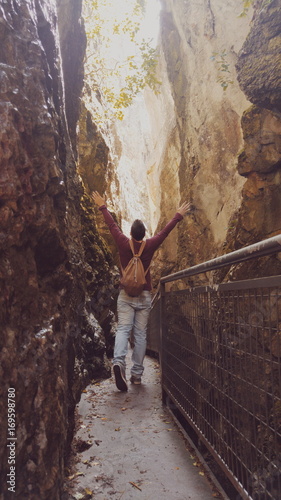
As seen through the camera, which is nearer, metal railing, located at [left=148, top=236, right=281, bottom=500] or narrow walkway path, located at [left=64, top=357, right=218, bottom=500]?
metal railing, located at [left=148, top=236, right=281, bottom=500]

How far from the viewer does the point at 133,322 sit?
16.3ft

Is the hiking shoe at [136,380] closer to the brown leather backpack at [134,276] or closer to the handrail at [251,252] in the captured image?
the brown leather backpack at [134,276]

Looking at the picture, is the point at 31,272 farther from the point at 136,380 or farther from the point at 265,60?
the point at 265,60

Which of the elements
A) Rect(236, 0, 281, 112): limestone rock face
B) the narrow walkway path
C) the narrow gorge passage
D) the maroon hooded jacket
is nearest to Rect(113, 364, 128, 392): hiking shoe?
the narrow walkway path

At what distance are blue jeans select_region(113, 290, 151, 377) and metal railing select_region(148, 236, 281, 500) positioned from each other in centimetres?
148

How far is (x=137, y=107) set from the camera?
55.2 metres

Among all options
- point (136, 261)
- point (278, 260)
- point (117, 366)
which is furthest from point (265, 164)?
point (117, 366)

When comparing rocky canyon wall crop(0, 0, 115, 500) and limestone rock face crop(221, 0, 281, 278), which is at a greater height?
limestone rock face crop(221, 0, 281, 278)

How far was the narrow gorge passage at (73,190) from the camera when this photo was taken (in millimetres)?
1940

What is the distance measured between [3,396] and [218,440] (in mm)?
1417

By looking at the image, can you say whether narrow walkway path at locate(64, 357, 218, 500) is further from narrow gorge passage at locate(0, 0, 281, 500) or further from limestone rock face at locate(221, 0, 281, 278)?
limestone rock face at locate(221, 0, 281, 278)

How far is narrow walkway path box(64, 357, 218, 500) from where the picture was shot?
2.42m

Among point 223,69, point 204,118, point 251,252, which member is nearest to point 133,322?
point 251,252

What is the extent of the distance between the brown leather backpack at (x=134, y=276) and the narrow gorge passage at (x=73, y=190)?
1.79 ft
